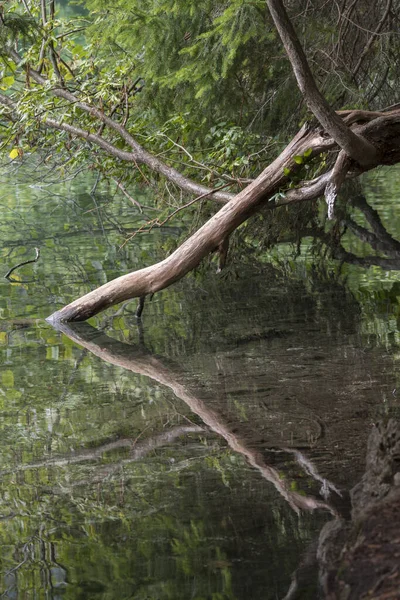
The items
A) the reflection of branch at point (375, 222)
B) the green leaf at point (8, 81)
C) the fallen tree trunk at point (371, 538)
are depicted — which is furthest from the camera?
the reflection of branch at point (375, 222)

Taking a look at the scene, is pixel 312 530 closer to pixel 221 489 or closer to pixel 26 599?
pixel 221 489

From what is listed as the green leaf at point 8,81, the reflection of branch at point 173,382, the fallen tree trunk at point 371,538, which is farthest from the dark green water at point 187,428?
the green leaf at point 8,81

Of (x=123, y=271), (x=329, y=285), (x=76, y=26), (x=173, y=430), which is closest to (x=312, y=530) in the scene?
(x=173, y=430)

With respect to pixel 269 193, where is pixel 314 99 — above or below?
above

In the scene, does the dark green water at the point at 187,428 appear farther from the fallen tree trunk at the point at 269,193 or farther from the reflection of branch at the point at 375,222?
the reflection of branch at the point at 375,222

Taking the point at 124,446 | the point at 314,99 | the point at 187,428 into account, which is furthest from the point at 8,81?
the point at 124,446

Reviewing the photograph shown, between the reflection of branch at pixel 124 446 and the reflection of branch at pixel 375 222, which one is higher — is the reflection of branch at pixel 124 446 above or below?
below

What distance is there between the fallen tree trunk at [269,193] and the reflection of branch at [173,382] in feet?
1.27

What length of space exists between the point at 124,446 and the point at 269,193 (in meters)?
3.11

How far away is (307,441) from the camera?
4641 mm

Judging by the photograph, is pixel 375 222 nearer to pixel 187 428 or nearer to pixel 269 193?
pixel 269 193

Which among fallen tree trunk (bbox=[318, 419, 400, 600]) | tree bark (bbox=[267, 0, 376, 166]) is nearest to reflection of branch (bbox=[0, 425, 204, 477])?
fallen tree trunk (bbox=[318, 419, 400, 600])

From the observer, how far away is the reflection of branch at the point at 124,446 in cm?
458

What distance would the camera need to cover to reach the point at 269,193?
24.0 feet
